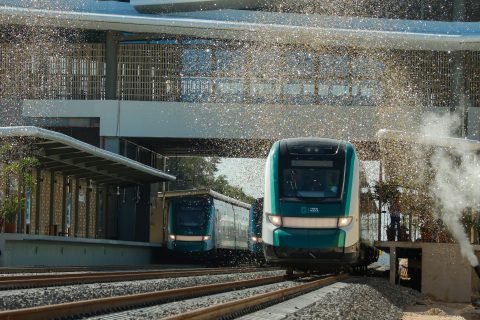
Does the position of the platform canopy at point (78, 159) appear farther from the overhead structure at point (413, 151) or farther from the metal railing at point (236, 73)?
the overhead structure at point (413, 151)

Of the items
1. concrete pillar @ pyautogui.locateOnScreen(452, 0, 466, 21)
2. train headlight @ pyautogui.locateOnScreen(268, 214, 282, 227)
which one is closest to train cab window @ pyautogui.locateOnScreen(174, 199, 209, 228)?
concrete pillar @ pyautogui.locateOnScreen(452, 0, 466, 21)

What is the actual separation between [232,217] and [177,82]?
285 inches

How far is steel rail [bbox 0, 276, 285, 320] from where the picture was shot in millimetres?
9544

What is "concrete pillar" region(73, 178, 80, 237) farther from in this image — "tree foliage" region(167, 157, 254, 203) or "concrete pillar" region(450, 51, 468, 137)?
"tree foliage" region(167, 157, 254, 203)

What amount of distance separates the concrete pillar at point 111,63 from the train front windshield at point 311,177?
2127cm

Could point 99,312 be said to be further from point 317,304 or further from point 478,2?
point 478,2

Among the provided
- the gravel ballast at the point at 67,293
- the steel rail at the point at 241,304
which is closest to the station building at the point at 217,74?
the steel rail at the point at 241,304

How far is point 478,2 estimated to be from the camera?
148 feet

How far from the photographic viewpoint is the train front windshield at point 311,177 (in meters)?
20.2

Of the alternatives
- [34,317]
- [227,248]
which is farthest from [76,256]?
[34,317]

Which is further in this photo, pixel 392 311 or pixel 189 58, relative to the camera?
pixel 189 58

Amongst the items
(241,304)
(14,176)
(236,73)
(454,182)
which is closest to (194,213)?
(236,73)

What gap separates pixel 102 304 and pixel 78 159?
A: 1794 cm

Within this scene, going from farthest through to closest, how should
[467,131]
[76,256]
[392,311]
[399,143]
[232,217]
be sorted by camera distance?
[232,217]
[467,131]
[76,256]
[399,143]
[392,311]
